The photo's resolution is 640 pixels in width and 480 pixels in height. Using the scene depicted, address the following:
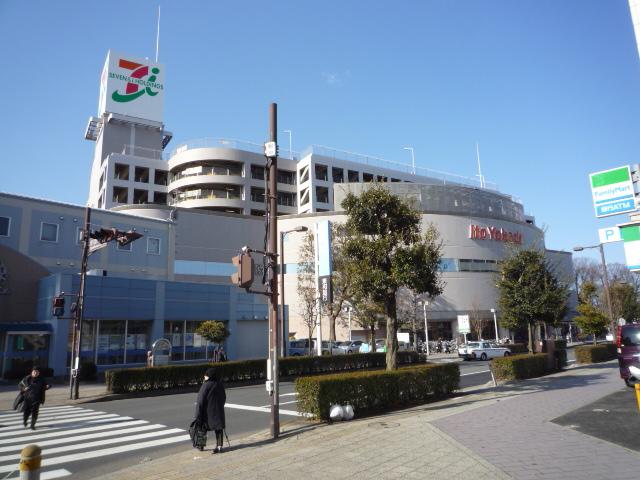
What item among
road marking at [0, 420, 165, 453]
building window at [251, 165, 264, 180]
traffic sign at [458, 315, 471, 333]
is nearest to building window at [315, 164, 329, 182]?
building window at [251, 165, 264, 180]

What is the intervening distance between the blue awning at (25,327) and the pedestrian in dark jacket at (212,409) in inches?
825

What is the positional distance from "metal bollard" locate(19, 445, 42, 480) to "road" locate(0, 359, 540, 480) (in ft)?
11.6

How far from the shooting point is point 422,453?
7.44 m

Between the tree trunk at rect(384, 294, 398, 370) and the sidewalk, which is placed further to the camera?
the tree trunk at rect(384, 294, 398, 370)

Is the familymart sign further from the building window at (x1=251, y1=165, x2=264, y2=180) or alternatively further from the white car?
the building window at (x1=251, y1=165, x2=264, y2=180)

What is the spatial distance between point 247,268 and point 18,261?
85.3 ft

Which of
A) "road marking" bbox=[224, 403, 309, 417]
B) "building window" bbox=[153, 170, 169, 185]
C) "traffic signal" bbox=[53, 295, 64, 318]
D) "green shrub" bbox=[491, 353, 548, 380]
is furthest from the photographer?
"building window" bbox=[153, 170, 169, 185]

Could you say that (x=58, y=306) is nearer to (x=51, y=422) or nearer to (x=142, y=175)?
(x=51, y=422)

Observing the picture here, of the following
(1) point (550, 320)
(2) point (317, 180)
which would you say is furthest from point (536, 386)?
(2) point (317, 180)

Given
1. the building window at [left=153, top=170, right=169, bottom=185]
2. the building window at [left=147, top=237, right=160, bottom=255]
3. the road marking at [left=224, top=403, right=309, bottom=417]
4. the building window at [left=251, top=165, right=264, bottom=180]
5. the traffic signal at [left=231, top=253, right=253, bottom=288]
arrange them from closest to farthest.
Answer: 1. the traffic signal at [left=231, top=253, right=253, bottom=288]
2. the road marking at [left=224, top=403, right=309, bottom=417]
3. the building window at [left=147, top=237, right=160, bottom=255]
4. the building window at [left=251, top=165, right=264, bottom=180]
5. the building window at [left=153, top=170, right=169, bottom=185]

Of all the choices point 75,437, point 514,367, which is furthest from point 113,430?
point 514,367

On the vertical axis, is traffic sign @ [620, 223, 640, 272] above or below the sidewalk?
above

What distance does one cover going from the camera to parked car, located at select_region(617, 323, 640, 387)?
47.2ft

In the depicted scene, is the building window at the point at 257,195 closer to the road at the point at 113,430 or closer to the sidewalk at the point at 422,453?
the road at the point at 113,430
